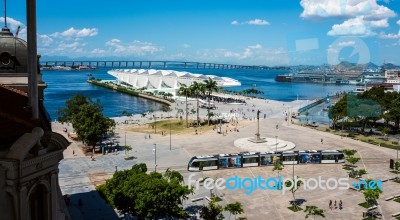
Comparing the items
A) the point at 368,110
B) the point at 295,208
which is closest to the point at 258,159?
the point at 295,208

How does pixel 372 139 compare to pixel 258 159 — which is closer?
pixel 258 159

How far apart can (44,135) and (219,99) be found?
112166mm

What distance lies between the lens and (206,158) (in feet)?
150

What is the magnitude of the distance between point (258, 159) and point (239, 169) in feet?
9.60

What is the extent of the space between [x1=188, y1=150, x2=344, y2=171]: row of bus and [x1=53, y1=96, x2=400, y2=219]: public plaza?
102cm

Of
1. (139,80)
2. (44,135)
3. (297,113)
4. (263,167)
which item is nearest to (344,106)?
(297,113)

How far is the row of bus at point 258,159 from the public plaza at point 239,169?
3.33 feet

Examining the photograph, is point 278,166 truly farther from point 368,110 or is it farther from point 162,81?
point 162,81

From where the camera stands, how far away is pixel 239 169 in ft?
152

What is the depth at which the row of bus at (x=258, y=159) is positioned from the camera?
45.6 meters

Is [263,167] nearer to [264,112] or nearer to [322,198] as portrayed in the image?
[322,198]

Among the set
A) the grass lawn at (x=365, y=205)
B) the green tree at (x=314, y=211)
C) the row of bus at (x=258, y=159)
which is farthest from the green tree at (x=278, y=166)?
the green tree at (x=314, y=211)

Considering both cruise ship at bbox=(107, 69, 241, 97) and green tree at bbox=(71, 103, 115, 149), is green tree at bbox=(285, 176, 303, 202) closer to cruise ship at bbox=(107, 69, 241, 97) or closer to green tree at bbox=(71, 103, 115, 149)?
green tree at bbox=(71, 103, 115, 149)

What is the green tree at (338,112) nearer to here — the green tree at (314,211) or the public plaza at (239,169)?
the public plaza at (239,169)
